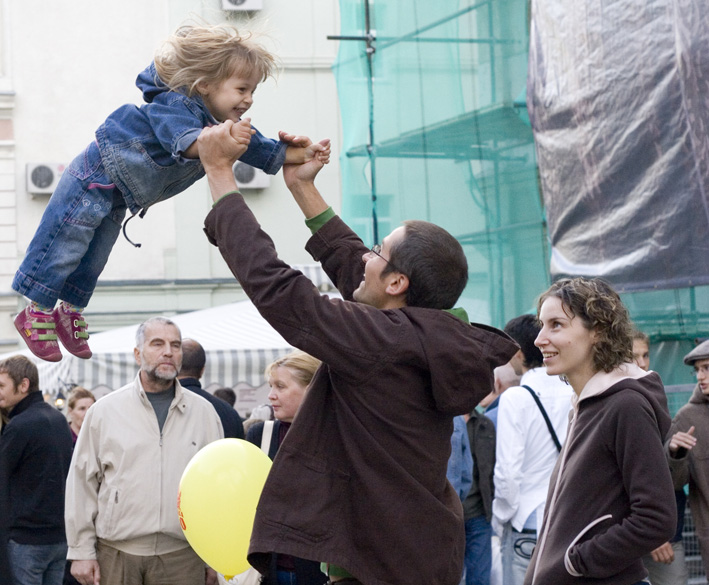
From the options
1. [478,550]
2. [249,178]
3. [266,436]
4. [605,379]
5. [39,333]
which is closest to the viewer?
[39,333]

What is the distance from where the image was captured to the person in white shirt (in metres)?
4.79

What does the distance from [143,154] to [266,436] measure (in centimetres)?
218

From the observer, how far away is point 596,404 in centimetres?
326

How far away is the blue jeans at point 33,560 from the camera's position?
5594 millimetres

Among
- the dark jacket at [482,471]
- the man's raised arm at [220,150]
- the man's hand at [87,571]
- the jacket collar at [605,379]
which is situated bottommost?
the man's hand at [87,571]

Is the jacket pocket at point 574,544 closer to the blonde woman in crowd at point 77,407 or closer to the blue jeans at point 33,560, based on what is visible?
the blue jeans at point 33,560

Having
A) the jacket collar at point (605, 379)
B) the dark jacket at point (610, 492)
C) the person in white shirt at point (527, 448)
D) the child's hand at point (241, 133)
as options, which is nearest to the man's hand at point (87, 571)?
the person in white shirt at point (527, 448)

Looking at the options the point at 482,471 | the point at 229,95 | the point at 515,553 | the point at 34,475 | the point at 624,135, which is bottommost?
the point at 515,553

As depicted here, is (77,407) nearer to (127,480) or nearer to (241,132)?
(127,480)

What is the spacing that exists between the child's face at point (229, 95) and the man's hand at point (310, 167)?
9.2 inches

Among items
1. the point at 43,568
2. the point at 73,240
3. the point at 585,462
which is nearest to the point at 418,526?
the point at 585,462

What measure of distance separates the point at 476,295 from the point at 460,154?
3.70 feet

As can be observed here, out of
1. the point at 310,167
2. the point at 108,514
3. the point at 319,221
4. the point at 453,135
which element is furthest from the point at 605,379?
the point at 453,135

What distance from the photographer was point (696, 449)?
4918 mm
